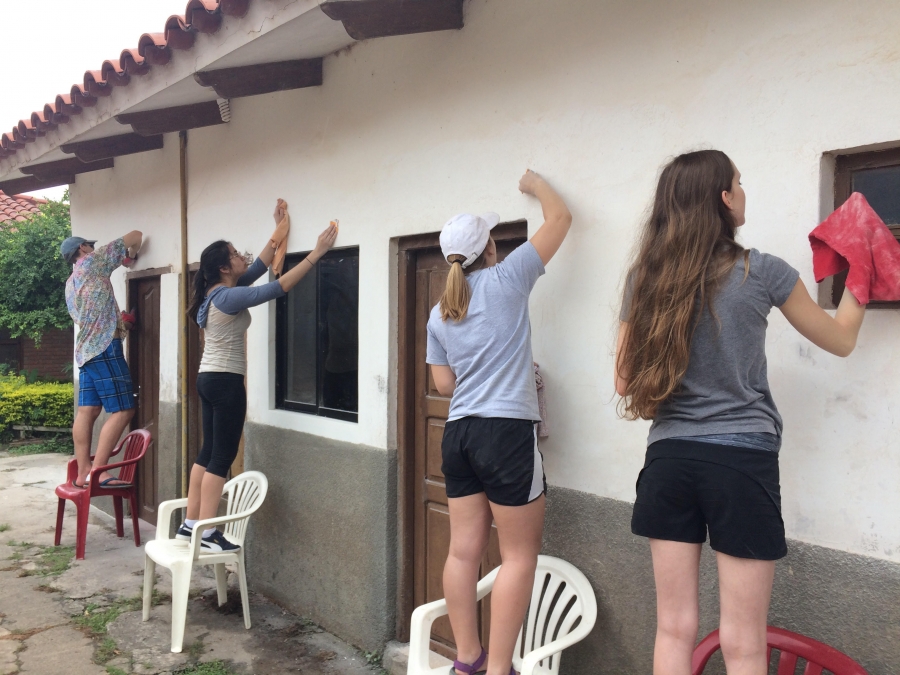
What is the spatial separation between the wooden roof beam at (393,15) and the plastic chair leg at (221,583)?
3.15m

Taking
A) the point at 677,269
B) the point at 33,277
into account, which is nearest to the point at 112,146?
the point at 677,269

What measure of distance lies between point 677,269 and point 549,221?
3.00 ft

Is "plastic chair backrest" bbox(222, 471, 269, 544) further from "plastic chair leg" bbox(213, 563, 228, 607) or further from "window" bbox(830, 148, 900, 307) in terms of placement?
"window" bbox(830, 148, 900, 307)

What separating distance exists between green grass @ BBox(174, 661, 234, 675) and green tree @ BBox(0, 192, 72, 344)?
8.62 m

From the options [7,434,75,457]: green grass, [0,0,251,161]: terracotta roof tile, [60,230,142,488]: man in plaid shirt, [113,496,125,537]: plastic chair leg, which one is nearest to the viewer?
[0,0,251,161]: terracotta roof tile

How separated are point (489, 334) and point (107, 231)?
5.70 m

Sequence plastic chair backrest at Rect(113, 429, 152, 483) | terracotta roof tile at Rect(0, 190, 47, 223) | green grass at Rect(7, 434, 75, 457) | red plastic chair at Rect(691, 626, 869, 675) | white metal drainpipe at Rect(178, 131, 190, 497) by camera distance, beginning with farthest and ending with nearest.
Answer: terracotta roof tile at Rect(0, 190, 47, 223) < green grass at Rect(7, 434, 75, 457) < plastic chair backrest at Rect(113, 429, 152, 483) < white metal drainpipe at Rect(178, 131, 190, 497) < red plastic chair at Rect(691, 626, 869, 675)

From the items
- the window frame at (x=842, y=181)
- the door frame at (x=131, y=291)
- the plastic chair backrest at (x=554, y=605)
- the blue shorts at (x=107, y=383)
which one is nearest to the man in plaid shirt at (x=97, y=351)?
the blue shorts at (x=107, y=383)

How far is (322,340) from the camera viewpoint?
15.4ft

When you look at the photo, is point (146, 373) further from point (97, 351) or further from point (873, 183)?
point (873, 183)

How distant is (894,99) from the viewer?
6.97 ft

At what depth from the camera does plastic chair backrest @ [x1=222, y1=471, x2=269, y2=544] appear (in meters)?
4.51

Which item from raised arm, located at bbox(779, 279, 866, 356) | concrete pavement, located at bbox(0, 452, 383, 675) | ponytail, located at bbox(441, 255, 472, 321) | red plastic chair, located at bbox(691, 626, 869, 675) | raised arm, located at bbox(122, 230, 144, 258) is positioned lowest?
concrete pavement, located at bbox(0, 452, 383, 675)

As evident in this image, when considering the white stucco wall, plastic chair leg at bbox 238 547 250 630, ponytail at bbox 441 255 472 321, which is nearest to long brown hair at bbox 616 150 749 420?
the white stucco wall
